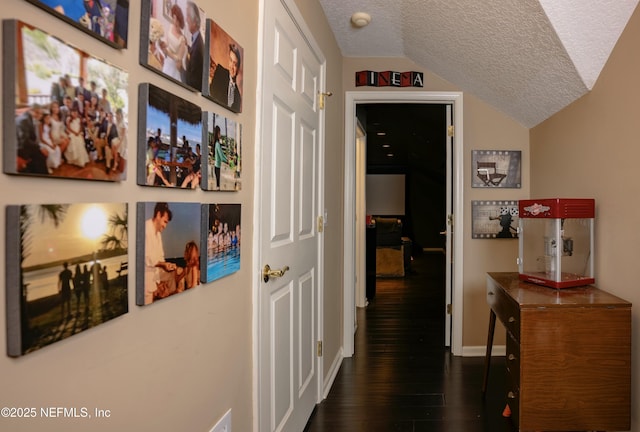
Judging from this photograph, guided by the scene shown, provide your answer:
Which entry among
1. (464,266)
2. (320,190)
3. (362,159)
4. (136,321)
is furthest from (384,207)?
(136,321)

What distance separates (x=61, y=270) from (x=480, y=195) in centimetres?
328

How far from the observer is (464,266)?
348 centimetres

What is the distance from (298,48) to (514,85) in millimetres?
1574

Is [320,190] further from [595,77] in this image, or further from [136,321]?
[136,321]

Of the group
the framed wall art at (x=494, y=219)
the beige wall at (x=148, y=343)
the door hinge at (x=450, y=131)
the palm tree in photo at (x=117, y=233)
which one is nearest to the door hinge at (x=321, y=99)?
the beige wall at (x=148, y=343)

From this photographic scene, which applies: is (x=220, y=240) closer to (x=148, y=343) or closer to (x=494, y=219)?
(x=148, y=343)

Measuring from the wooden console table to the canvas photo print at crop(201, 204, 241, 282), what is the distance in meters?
1.32

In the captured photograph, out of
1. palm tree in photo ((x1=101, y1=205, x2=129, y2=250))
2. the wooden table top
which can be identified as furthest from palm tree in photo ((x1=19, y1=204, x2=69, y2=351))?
the wooden table top

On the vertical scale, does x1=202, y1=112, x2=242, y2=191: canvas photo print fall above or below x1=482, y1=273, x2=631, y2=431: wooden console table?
above

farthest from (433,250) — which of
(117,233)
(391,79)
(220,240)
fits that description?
(117,233)

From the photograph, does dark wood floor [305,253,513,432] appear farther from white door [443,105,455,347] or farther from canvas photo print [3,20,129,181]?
canvas photo print [3,20,129,181]

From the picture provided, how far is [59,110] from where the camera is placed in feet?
2.16

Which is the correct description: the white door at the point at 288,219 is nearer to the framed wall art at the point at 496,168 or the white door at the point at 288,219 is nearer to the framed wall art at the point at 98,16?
the framed wall art at the point at 98,16

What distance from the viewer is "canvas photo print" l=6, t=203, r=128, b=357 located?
0.60 metres
